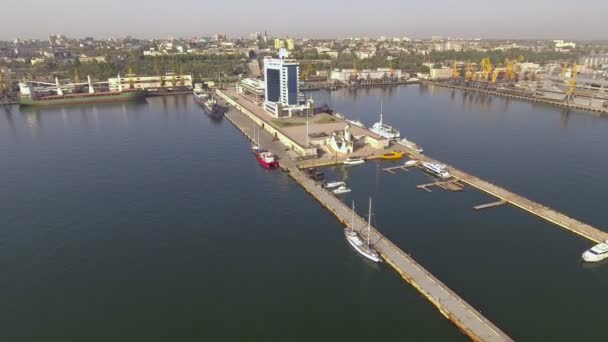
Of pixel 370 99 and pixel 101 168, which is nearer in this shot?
pixel 101 168

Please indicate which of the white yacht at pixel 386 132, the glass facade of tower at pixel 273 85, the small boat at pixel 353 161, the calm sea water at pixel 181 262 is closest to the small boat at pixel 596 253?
the calm sea water at pixel 181 262

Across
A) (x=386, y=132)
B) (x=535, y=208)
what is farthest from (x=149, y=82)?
(x=535, y=208)

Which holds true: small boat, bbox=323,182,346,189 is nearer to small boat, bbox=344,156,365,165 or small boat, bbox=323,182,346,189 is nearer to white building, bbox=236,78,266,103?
small boat, bbox=344,156,365,165

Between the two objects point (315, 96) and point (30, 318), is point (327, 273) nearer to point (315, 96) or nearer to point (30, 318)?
point (30, 318)

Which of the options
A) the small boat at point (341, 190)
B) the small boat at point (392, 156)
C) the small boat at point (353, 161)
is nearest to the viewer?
the small boat at point (341, 190)

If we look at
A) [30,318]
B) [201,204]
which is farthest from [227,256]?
[30,318]

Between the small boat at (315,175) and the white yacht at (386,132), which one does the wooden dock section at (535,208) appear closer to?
the white yacht at (386,132)
